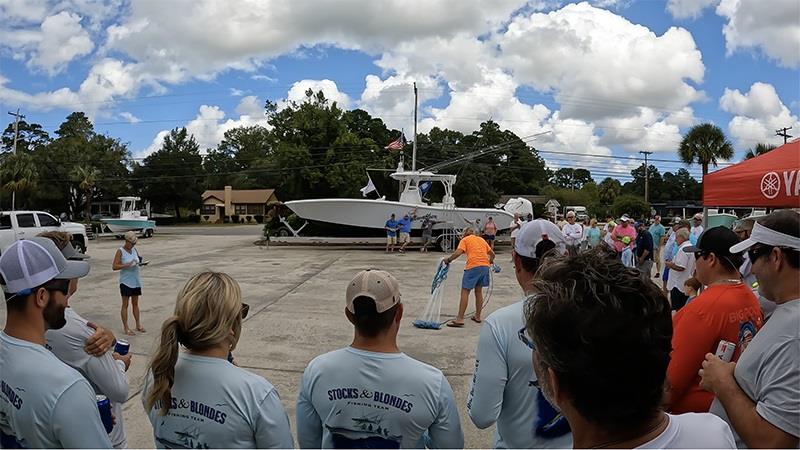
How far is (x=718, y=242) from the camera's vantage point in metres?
2.63

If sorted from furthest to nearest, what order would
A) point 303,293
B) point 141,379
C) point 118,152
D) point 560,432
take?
point 118,152 < point 303,293 < point 141,379 < point 560,432

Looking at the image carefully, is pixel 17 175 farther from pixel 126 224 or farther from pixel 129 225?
pixel 129 225

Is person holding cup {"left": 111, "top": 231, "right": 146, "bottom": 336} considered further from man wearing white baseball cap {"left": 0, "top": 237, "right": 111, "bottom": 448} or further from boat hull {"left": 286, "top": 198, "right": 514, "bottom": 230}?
boat hull {"left": 286, "top": 198, "right": 514, "bottom": 230}

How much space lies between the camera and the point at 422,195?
2353 centimetres

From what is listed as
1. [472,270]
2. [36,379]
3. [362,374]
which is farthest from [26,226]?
[362,374]

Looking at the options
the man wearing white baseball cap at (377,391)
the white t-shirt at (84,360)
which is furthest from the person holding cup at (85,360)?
the man wearing white baseball cap at (377,391)

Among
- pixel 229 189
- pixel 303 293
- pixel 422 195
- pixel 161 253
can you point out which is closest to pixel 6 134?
pixel 229 189

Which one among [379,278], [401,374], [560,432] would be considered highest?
[379,278]

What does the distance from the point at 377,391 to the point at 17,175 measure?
36.7 meters

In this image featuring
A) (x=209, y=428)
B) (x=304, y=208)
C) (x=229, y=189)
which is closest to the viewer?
(x=209, y=428)

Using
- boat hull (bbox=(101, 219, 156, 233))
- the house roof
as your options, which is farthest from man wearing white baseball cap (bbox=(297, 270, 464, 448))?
the house roof

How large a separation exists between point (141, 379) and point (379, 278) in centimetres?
432

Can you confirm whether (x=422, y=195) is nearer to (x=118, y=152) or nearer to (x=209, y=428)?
(x=209, y=428)

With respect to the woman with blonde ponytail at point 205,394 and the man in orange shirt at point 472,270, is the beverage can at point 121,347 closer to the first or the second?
the woman with blonde ponytail at point 205,394
